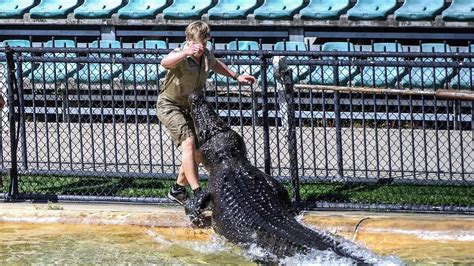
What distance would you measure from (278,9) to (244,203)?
30.1 ft

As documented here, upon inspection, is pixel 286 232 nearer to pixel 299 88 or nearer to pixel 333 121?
pixel 299 88

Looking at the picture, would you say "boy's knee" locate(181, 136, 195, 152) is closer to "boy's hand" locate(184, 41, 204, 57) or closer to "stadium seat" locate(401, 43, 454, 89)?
"boy's hand" locate(184, 41, 204, 57)

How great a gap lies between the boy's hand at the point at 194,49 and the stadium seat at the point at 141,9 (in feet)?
30.2

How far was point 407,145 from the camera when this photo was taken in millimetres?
12195

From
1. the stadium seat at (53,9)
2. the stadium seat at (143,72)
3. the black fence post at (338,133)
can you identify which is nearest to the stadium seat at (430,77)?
the black fence post at (338,133)

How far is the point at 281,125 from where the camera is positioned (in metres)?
11.7

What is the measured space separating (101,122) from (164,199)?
1.34 m

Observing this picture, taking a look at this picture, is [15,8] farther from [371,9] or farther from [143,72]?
[143,72]

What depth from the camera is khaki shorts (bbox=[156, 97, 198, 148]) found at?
405 inches

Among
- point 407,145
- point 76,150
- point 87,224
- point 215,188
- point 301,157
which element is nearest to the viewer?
point 215,188

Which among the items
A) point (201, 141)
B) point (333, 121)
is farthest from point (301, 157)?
point (201, 141)

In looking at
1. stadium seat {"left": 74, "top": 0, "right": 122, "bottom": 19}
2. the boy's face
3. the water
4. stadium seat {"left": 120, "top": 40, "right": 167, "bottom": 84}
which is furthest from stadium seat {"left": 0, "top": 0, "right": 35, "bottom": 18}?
the boy's face

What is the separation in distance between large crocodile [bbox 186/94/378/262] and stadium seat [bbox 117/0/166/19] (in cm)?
897

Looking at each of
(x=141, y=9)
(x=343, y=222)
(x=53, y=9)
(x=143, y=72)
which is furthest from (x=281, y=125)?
(x=53, y=9)
